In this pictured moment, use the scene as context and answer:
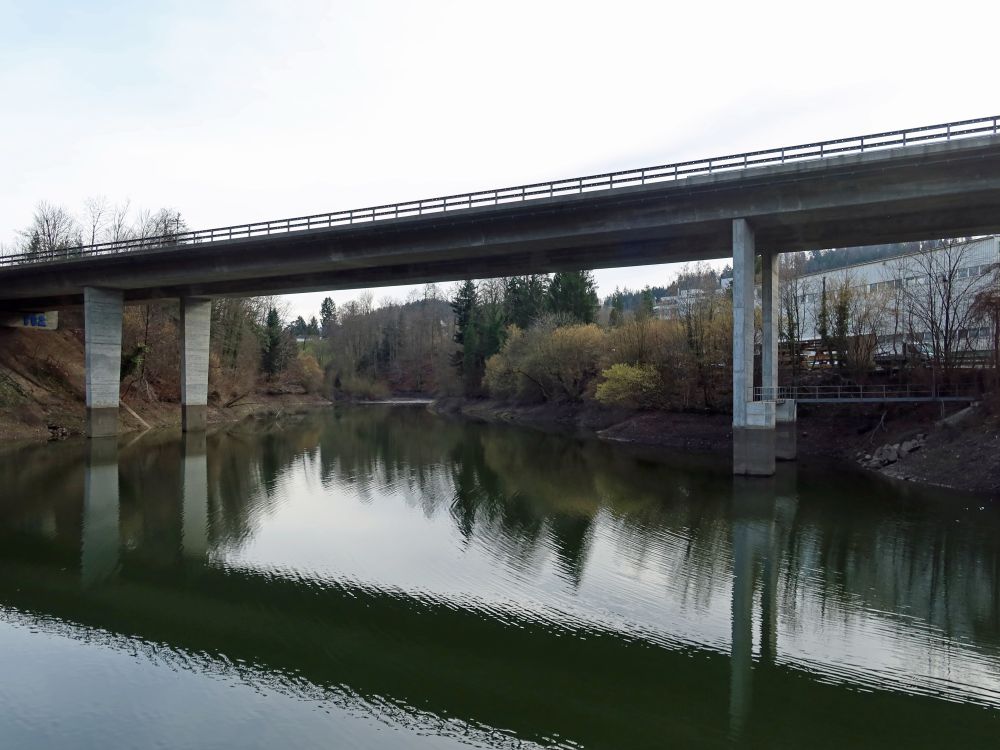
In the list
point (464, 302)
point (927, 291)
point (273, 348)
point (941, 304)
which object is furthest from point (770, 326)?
point (273, 348)

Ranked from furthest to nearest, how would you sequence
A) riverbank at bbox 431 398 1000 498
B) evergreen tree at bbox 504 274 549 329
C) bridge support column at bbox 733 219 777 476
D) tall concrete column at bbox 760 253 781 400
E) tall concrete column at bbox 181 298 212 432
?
evergreen tree at bbox 504 274 549 329, tall concrete column at bbox 181 298 212 432, tall concrete column at bbox 760 253 781 400, bridge support column at bbox 733 219 777 476, riverbank at bbox 431 398 1000 498

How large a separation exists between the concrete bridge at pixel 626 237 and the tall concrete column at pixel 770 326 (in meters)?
0.08

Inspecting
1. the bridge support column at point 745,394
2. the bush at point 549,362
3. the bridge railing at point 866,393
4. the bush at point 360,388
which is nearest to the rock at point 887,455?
the bridge railing at point 866,393

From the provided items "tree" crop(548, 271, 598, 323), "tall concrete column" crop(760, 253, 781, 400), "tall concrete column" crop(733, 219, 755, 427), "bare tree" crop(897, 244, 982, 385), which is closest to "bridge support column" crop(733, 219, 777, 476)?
"tall concrete column" crop(733, 219, 755, 427)

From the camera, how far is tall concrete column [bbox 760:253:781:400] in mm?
32688

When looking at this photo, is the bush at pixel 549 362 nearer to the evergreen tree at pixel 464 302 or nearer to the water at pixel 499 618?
the evergreen tree at pixel 464 302

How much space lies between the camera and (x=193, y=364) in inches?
2015

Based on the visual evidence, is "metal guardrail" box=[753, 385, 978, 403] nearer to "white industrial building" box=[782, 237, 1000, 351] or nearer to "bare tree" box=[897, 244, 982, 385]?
"bare tree" box=[897, 244, 982, 385]

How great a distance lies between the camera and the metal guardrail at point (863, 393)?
31812 millimetres

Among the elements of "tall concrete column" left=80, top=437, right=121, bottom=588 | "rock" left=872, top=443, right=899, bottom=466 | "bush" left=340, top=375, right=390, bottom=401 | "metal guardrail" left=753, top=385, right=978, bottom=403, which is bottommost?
"tall concrete column" left=80, top=437, right=121, bottom=588

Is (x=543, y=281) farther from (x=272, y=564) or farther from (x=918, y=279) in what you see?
(x=272, y=564)

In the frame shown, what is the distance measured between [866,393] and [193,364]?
46.1m

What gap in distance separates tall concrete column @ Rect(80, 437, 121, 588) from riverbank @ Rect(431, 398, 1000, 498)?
2771 centimetres

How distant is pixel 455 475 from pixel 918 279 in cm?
3112
